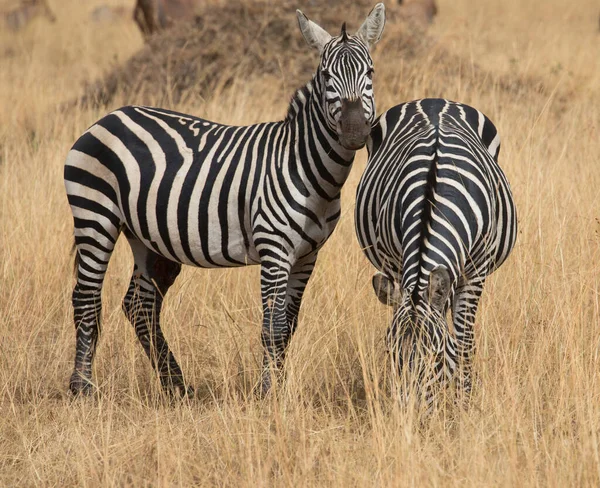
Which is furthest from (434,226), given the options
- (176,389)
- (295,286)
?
(176,389)

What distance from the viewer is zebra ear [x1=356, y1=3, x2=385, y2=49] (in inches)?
181

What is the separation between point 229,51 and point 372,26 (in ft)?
20.8

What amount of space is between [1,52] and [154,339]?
46.8 ft

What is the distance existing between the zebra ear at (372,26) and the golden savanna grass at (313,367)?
144 cm

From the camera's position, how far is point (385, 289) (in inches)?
140

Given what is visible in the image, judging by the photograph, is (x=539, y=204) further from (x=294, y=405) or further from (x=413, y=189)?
(x=294, y=405)

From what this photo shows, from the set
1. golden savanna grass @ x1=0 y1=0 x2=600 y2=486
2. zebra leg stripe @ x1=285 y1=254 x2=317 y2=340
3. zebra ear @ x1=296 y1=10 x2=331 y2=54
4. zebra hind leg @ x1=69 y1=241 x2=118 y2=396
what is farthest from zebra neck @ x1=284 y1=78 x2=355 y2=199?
zebra hind leg @ x1=69 y1=241 x2=118 y2=396

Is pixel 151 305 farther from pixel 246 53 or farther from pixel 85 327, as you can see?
pixel 246 53

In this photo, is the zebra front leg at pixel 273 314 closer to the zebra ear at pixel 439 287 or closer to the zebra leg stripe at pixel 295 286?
the zebra leg stripe at pixel 295 286

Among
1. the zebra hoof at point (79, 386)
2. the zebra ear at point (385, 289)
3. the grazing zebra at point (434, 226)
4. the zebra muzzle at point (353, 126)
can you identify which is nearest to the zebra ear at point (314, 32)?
the zebra muzzle at point (353, 126)

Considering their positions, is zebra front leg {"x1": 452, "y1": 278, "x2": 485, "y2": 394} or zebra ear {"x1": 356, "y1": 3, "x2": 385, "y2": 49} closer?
zebra front leg {"x1": 452, "y1": 278, "x2": 485, "y2": 394}

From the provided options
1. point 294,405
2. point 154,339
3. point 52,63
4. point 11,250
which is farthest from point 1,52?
point 294,405

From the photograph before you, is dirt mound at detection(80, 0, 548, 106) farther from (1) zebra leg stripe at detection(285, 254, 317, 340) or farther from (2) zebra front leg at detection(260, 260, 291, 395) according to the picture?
(2) zebra front leg at detection(260, 260, 291, 395)

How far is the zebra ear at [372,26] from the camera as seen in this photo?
459 centimetres
